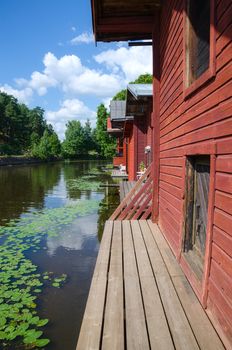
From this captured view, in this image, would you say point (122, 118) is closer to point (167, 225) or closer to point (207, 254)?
point (167, 225)

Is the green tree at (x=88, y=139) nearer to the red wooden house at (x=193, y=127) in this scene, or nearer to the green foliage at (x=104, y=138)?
the green foliage at (x=104, y=138)

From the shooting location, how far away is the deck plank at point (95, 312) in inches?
110

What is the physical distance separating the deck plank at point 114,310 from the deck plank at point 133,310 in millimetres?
67

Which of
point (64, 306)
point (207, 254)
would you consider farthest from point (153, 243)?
point (207, 254)

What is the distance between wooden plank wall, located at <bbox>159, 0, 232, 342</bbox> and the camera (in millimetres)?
2816

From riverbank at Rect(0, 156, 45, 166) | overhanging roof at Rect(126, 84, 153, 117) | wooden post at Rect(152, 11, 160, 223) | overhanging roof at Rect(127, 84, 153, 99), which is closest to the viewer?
wooden post at Rect(152, 11, 160, 223)

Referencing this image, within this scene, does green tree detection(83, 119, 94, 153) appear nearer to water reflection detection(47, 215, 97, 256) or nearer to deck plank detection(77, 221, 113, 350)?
water reflection detection(47, 215, 97, 256)

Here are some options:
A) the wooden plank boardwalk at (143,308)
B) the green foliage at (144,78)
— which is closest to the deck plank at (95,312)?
the wooden plank boardwalk at (143,308)

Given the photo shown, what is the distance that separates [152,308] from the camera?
3406 millimetres

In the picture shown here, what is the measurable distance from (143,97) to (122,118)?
36.6 ft

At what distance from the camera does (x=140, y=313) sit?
10.8ft

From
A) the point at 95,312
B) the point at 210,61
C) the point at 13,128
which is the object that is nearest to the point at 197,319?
the point at 95,312

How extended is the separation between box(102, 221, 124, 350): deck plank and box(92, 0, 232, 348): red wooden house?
0.91 metres

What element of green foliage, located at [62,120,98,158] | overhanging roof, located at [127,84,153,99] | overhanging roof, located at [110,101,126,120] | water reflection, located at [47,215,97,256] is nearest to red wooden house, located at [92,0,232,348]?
water reflection, located at [47,215,97,256]
